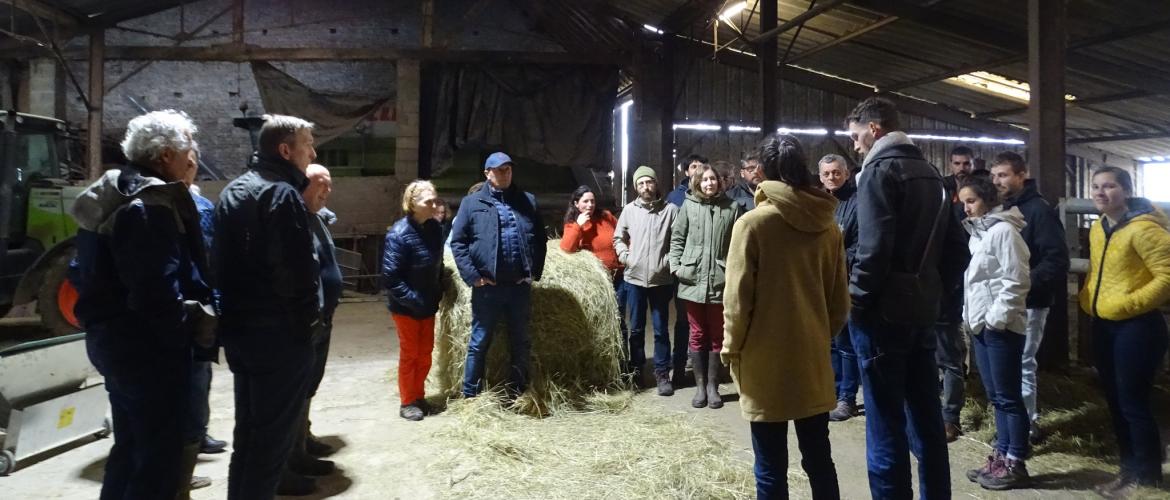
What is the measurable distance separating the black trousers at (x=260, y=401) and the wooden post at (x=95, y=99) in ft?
31.5

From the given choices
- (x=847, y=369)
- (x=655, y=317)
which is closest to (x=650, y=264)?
(x=655, y=317)

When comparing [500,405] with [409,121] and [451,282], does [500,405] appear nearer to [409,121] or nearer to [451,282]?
[451,282]

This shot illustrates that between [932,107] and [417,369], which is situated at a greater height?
[932,107]

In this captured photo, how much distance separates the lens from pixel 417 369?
3959 millimetres

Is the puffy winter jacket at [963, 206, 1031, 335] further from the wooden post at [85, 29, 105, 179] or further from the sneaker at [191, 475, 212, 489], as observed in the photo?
the wooden post at [85, 29, 105, 179]

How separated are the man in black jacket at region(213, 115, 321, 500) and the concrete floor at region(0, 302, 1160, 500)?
2.89 ft

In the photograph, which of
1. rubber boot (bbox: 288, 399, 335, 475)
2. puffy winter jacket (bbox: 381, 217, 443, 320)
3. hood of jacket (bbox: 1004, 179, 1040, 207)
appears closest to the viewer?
rubber boot (bbox: 288, 399, 335, 475)

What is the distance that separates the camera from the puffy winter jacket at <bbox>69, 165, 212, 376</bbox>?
196 cm

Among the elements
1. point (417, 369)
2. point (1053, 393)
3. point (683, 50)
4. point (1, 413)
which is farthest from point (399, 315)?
point (683, 50)

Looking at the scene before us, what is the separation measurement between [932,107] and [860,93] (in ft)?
6.16

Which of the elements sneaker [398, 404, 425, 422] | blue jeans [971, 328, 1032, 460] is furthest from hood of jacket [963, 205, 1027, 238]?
sneaker [398, 404, 425, 422]

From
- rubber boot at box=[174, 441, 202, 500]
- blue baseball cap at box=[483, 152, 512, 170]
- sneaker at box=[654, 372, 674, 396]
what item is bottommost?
sneaker at box=[654, 372, 674, 396]

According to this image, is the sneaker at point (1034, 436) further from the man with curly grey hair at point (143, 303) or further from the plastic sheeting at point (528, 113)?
the plastic sheeting at point (528, 113)

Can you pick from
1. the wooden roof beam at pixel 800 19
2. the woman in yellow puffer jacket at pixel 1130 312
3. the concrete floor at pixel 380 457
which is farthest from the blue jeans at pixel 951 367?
the wooden roof beam at pixel 800 19
